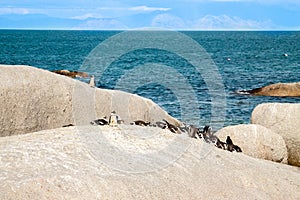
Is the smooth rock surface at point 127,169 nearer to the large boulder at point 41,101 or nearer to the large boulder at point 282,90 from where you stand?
the large boulder at point 41,101

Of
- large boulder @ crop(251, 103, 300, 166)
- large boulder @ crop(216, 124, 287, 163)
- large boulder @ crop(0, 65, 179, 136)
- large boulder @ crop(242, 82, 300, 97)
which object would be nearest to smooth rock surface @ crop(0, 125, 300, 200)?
large boulder @ crop(0, 65, 179, 136)

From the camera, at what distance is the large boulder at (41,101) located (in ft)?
25.1

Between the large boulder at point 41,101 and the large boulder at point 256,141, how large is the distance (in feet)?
8.34

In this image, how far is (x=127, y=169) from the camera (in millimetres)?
5473

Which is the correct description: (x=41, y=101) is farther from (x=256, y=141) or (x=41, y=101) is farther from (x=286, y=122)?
(x=286, y=122)

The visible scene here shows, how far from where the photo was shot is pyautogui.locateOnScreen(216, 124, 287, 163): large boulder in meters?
10.1

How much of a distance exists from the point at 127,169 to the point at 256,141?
5195 millimetres

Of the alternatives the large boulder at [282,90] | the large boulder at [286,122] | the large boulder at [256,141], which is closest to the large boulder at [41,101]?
the large boulder at [256,141]

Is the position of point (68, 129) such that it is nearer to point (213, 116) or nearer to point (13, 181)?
point (13, 181)

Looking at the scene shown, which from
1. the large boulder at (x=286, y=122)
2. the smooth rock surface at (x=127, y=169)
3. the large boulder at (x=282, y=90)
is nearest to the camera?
the smooth rock surface at (x=127, y=169)

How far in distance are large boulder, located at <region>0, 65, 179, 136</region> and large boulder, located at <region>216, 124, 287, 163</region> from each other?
8.34ft

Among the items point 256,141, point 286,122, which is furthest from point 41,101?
point 286,122

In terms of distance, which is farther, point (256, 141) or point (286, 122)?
point (286, 122)

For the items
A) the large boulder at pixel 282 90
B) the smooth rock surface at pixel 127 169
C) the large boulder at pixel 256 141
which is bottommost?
the large boulder at pixel 282 90
